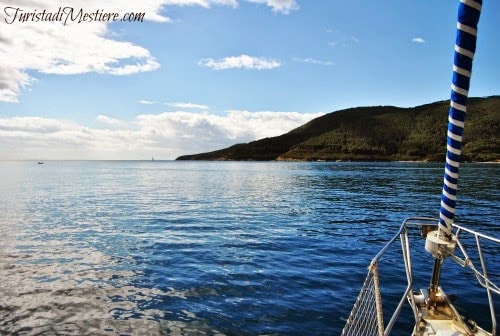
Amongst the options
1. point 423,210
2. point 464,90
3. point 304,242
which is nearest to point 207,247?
point 304,242

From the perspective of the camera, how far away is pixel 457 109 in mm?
6477

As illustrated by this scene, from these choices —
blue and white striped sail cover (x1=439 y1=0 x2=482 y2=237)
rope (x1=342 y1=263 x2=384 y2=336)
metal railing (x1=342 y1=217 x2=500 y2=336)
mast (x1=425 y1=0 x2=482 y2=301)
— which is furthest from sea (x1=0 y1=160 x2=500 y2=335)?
blue and white striped sail cover (x1=439 y1=0 x2=482 y2=237)

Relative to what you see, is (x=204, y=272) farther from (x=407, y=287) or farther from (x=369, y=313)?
(x=407, y=287)

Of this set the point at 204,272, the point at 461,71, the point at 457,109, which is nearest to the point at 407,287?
the point at 457,109

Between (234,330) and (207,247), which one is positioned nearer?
(234,330)

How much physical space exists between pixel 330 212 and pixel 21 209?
2867 centimetres

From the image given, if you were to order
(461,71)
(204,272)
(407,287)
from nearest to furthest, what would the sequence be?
(461,71), (407,287), (204,272)

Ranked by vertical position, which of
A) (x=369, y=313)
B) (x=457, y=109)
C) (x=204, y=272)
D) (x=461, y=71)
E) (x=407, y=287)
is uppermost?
(x=461, y=71)

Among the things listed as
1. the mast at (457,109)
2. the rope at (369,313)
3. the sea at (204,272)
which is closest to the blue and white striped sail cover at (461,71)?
the mast at (457,109)

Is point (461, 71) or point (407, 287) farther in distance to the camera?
point (407, 287)

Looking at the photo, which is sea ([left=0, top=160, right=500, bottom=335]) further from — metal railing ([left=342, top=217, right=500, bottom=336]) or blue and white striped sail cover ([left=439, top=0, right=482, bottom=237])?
blue and white striped sail cover ([left=439, top=0, right=482, bottom=237])

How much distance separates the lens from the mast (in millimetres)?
6107

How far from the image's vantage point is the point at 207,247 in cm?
2019

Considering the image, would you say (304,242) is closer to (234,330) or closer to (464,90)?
(234,330)
